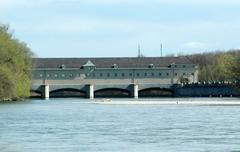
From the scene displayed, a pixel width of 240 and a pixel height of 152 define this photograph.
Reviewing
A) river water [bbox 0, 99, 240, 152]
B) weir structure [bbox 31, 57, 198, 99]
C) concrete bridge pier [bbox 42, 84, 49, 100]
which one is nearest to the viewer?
river water [bbox 0, 99, 240, 152]

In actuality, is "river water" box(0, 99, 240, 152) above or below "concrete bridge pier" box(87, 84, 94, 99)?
below

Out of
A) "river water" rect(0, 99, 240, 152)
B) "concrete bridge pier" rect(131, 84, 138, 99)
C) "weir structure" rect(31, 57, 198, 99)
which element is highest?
"weir structure" rect(31, 57, 198, 99)

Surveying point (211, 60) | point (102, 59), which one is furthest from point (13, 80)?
point (211, 60)

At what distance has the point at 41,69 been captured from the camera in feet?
469

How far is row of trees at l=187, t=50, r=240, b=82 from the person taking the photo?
400ft

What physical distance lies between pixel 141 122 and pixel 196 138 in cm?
1225

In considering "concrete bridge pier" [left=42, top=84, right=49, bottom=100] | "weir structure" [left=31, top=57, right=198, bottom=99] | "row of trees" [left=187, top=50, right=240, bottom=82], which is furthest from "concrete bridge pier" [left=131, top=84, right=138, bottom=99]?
"row of trees" [left=187, top=50, right=240, bottom=82]

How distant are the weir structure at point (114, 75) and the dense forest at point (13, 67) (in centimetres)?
4293

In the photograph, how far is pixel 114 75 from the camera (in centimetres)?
14375

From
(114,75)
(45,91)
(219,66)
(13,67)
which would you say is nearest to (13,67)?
(13,67)

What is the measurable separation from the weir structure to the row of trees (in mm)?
5893

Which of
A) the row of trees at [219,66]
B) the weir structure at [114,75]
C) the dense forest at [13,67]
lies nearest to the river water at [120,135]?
the dense forest at [13,67]

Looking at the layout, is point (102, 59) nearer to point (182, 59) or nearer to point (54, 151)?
point (182, 59)

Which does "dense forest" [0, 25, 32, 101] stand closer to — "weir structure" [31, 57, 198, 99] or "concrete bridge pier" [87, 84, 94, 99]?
"concrete bridge pier" [87, 84, 94, 99]
